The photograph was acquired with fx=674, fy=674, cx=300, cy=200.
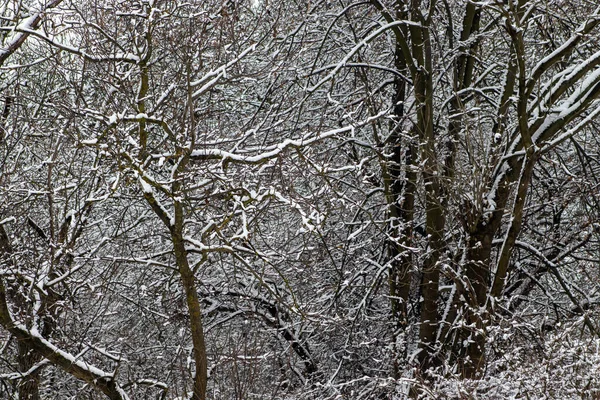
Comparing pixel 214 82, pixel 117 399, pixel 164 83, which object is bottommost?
pixel 117 399

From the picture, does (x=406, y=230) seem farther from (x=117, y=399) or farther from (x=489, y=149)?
(x=117, y=399)

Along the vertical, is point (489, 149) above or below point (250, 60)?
below

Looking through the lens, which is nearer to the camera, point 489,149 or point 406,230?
point 489,149

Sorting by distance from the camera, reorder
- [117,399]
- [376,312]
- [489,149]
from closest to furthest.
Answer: [117,399] < [489,149] < [376,312]

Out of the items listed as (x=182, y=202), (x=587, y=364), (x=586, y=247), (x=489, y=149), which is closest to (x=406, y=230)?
(x=489, y=149)

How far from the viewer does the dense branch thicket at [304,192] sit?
6.61 m

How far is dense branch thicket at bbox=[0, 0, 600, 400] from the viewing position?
6.61 m

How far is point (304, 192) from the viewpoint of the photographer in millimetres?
10594

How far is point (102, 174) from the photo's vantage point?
7.48 metres

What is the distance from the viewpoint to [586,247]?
31.8 ft

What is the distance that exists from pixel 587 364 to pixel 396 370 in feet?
11.3

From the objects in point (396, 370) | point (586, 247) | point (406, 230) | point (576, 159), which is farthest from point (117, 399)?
point (576, 159)

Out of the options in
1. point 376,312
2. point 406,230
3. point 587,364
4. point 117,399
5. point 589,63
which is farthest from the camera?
point 376,312

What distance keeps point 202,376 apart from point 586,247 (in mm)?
5973
